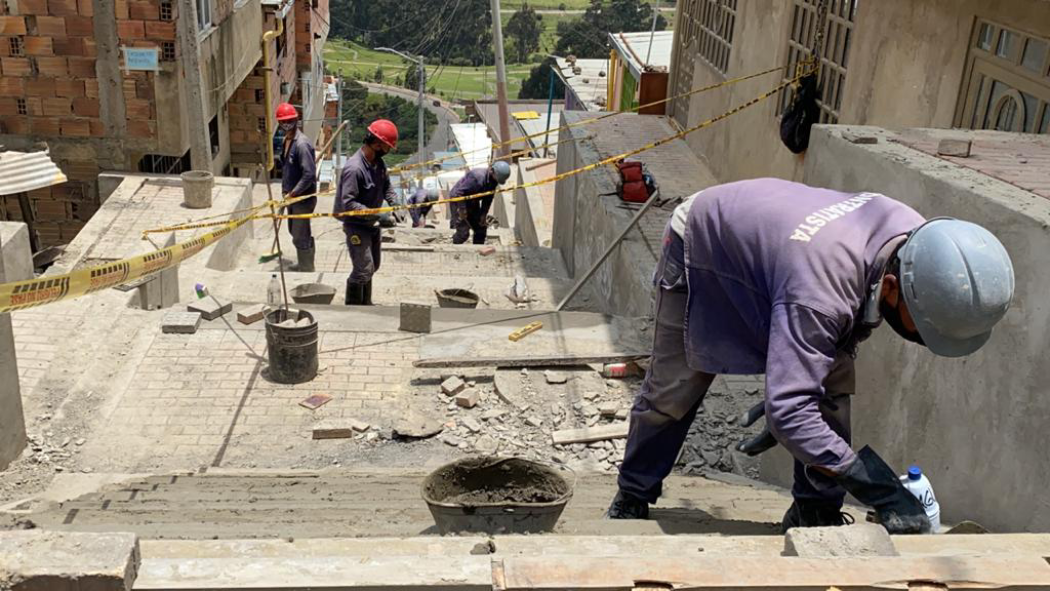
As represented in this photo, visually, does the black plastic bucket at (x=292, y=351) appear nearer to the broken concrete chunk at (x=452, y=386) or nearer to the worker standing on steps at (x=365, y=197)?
the broken concrete chunk at (x=452, y=386)

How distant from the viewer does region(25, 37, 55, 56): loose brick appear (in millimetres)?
12453

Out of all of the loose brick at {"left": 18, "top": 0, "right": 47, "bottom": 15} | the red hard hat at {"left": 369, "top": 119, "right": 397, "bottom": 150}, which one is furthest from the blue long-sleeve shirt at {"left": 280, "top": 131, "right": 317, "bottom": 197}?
the loose brick at {"left": 18, "top": 0, "right": 47, "bottom": 15}

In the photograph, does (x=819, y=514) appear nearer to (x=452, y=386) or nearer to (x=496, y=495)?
(x=496, y=495)

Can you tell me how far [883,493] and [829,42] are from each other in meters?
7.11

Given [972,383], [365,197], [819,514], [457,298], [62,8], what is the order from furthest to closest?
[62,8] < [457,298] < [365,197] < [972,383] < [819,514]

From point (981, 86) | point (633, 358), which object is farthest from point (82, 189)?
point (981, 86)

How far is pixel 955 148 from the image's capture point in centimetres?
489

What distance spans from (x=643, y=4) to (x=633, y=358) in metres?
70.5

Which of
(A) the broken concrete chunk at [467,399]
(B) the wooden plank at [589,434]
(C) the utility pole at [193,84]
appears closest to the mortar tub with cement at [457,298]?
(A) the broken concrete chunk at [467,399]

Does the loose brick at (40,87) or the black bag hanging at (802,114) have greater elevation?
the black bag hanging at (802,114)

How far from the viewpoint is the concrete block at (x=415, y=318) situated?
26.5ft

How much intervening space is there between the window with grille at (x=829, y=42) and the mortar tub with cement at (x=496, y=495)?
19.6 ft

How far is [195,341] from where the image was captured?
784 centimetres

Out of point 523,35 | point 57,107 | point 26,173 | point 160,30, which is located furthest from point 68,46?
point 523,35
